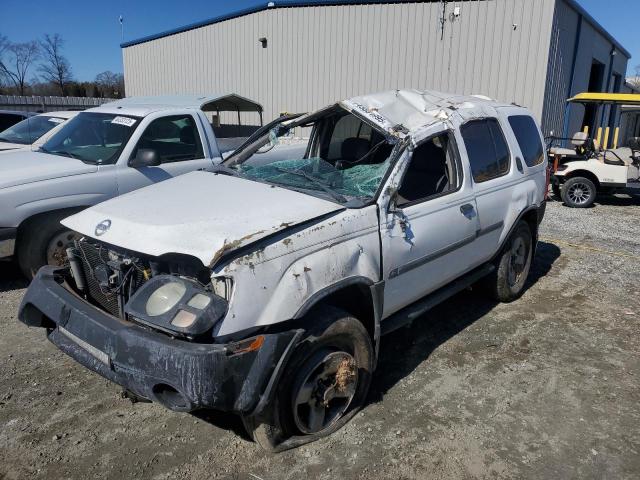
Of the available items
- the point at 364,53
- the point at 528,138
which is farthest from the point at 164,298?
the point at 364,53

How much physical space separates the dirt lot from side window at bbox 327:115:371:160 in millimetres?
1705

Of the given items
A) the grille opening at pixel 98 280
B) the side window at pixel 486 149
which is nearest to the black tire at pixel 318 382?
the grille opening at pixel 98 280

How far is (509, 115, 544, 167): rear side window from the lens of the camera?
4.99 metres

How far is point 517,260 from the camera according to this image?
528 centimetres

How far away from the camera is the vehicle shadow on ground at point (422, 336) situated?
12.4 ft

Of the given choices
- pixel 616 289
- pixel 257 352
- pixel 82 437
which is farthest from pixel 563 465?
pixel 616 289

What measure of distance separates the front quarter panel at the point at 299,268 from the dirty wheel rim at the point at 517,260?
252 centimetres

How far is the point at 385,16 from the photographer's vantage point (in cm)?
1509

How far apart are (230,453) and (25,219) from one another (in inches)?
129

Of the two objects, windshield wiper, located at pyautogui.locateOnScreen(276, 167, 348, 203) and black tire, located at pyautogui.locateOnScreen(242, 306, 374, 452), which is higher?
windshield wiper, located at pyautogui.locateOnScreen(276, 167, 348, 203)

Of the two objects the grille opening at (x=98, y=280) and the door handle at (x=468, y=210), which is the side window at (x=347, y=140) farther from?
the grille opening at (x=98, y=280)

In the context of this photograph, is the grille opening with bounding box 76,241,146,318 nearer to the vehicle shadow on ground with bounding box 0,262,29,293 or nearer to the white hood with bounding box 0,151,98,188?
the white hood with bounding box 0,151,98,188

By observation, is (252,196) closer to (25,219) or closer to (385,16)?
(25,219)

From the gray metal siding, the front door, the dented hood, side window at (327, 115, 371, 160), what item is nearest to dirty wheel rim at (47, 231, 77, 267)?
the dented hood
